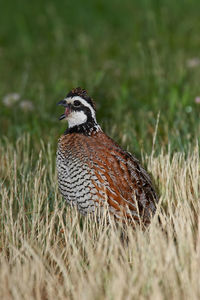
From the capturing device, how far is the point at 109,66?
8.60 meters

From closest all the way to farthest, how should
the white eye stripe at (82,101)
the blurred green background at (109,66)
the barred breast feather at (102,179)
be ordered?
the barred breast feather at (102,179) → the white eye stripe at (82,101) → the blurred green background at (109,66)

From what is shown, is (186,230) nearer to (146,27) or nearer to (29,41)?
(146,27)

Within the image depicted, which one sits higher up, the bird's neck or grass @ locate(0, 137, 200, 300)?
the bird's neck

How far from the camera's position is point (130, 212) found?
4230 mm

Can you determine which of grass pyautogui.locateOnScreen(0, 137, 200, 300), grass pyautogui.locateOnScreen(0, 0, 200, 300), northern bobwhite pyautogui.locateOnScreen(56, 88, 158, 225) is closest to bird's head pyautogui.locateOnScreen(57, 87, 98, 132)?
northern bobwhite pyautogui.locateOnScreen(56, 88, 158, 225)

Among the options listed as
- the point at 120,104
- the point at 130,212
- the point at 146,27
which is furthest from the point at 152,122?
the point at 146,27

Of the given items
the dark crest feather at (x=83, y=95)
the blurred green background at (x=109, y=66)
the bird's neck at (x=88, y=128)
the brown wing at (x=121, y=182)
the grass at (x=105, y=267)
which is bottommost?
the grass at (x=105, y=267)

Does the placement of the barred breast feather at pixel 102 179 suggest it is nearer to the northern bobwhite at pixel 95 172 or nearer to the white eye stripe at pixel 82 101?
the northern bobwhite at pixel 95 172

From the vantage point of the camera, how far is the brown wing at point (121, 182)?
14.1 feet

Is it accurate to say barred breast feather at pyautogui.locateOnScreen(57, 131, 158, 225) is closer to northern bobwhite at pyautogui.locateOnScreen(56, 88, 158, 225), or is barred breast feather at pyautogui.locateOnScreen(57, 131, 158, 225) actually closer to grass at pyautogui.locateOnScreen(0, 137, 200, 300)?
northern bobwhite at pyautogui.locateOnScreen(56, 88, 158, 225)

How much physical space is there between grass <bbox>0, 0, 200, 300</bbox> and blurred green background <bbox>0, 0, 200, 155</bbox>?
3 centimetres

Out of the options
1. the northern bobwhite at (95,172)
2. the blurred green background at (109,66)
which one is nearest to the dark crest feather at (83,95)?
the northern bobwhite at (95,172)

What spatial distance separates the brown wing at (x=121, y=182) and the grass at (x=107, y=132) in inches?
7.5

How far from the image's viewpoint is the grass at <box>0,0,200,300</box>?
136 inches
